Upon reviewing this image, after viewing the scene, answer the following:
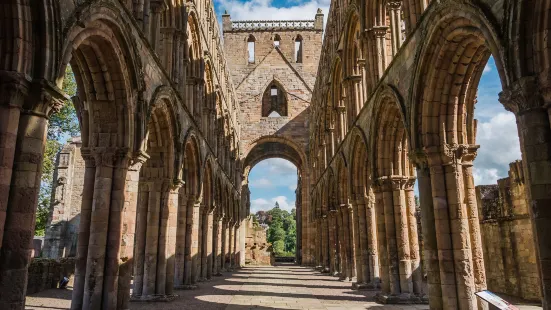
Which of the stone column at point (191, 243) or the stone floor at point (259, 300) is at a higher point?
the stone column at point (191, 243)

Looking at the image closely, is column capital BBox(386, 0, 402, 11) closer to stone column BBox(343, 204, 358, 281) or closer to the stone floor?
the stone floor

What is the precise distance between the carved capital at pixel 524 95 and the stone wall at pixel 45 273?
14347 mm

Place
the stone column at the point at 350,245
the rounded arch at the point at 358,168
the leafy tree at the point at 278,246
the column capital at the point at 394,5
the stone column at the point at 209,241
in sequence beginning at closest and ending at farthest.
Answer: the column capital at the point at 394,5 < the rounded arch at the point at 358,168 < the stone column at the point at 350,245 < the stone column at the point at 209,241 < the leafy tree at the point at 278,246

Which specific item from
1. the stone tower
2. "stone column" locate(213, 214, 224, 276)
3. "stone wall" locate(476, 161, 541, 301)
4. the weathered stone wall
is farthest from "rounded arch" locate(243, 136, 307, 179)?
"stone wall" locate(476, 161, 541, 301)

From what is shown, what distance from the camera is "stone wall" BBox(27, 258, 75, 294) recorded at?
13883 millimetres

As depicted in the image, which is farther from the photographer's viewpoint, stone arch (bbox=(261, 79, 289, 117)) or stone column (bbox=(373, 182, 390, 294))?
stone arch (bbox=(261, 79, 289, 117))

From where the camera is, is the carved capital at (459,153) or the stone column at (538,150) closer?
the stone column at (538,150)

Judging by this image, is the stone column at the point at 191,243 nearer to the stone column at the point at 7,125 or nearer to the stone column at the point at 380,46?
the stone column at the point at 380,46

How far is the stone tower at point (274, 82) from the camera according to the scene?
34.8 metres

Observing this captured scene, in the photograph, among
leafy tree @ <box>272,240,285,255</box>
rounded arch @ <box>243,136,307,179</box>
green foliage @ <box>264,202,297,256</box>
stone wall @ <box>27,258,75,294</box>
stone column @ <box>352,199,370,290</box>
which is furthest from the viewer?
green foliage @ <box>264,202,297,256</box>

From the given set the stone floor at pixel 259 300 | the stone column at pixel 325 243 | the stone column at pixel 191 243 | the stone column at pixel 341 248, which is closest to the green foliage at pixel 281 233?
the stone column at pixel 325 243

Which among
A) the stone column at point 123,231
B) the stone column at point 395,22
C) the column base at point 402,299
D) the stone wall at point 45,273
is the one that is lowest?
the column base at point 402,299

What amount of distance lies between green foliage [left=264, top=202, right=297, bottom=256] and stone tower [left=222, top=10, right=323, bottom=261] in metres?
26.2

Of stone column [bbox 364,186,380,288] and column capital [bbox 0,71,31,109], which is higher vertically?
column capital [bbox 0,71,31,109]
